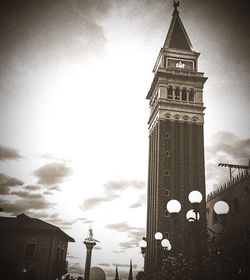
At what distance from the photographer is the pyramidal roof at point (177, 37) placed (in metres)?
50.2

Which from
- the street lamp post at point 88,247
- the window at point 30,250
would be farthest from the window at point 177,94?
the window at point 30,250

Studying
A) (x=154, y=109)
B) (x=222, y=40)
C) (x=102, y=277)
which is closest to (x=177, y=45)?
(x=154, y=109)

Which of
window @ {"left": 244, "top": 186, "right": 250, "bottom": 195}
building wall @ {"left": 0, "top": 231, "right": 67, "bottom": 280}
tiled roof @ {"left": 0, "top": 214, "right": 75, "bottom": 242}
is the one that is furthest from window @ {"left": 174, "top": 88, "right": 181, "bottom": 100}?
building wall @ {"left": 0, "top": 231, "right": 67, "bottom": 280}

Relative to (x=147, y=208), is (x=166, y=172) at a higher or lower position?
higher

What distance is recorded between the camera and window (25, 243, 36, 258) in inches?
1387

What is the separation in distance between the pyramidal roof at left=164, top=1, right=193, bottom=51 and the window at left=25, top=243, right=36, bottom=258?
34.3 metres

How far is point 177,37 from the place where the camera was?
168 feet

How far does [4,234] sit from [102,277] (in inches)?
1009

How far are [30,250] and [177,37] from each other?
38.0 metres

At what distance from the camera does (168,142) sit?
43844 mm

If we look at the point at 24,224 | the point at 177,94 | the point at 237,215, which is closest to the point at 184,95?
the point at 177,94

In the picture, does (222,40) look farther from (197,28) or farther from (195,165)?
(195,165)

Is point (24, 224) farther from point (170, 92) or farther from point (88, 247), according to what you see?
point (170, 92)

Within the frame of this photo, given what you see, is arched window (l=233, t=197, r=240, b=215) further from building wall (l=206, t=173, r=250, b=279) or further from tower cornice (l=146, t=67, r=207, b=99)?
tower cornice (l=146, t=67, r=207, b=99)
